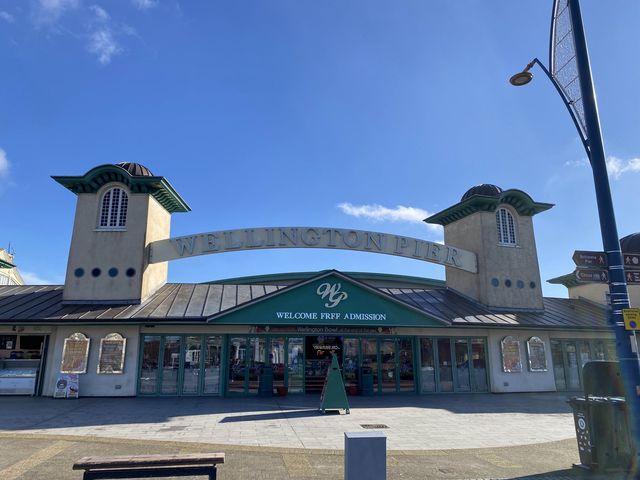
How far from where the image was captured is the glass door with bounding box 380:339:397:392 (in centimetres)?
1923

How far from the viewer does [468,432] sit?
11469 millimetres

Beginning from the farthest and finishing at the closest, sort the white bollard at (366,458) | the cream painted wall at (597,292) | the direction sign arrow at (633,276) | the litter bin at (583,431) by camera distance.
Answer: the cream painted wall at (597,292), the direction sign arrow at (633,276), the litter bin at (583,431), the white bollard at (366,458)

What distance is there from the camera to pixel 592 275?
7.86 meters

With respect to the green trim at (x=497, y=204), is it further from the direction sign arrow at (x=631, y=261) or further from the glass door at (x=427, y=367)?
the direction sign arrow at (x=631, y=261)

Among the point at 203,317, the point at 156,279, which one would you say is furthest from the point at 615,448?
the point at 156,279

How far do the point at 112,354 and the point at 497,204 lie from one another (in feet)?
58.8

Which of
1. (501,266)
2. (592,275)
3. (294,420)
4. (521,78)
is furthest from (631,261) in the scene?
(501,266)

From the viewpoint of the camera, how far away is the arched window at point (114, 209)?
19.1 metres

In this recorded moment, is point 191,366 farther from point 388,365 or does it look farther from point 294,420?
point 388,365

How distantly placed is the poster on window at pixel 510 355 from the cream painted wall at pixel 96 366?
1505 cm

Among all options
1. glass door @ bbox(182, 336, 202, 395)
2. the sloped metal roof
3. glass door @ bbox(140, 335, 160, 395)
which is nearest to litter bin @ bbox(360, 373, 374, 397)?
the sloped metal roof

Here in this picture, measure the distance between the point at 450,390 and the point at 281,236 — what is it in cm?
966

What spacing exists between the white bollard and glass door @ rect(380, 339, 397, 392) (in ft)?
43.2

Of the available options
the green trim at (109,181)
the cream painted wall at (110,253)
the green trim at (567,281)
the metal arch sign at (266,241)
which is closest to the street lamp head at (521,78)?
the metal arch sign at (266,241)
